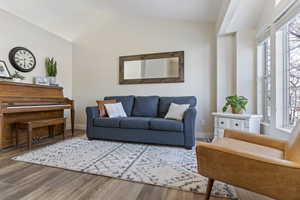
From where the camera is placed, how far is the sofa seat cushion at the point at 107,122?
2918mm

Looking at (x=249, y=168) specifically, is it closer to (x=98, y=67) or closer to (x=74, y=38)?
(x=98, y=67)

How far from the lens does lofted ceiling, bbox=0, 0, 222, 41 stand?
2857 millimetres

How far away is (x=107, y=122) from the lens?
2.96 meters

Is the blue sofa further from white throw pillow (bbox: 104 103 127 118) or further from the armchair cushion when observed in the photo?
the armchair cushion

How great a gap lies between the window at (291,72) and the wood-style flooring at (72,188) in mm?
1299

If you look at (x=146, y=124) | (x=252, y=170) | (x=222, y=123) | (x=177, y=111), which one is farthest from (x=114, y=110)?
(x=252, y=170)

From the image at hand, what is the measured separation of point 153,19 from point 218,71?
6.44 feet

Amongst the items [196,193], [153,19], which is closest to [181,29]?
[153,19]

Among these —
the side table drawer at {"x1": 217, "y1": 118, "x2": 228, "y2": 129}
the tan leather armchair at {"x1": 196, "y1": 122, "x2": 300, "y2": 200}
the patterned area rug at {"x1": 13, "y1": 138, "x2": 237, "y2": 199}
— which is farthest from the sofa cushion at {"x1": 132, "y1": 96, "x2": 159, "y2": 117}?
the tan leather armchair at {"x1": 196, "y1": 122, "x2": 300, "y2": 200}

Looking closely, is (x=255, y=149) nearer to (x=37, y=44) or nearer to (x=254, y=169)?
(x=254, y=169)

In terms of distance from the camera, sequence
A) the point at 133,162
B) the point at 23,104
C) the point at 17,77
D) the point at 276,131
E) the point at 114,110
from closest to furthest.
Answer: the point at 133,162
the point at 276,131
the point at 23,104
the point at 17,77
the point at 114,110

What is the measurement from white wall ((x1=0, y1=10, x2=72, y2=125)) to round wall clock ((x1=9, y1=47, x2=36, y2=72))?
0.07 m

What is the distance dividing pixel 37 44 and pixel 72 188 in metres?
3.45

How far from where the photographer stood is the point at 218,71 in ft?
10.4
